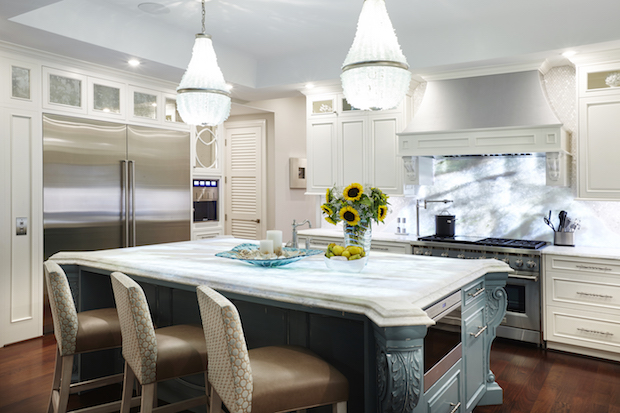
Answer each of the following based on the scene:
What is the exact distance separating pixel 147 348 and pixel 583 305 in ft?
11.1

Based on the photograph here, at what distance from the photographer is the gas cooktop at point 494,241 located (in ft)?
13.4

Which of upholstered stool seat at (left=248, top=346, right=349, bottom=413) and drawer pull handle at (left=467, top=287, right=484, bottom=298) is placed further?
drawer pull handle at (left=467, top=287, right=484, bottom=298)

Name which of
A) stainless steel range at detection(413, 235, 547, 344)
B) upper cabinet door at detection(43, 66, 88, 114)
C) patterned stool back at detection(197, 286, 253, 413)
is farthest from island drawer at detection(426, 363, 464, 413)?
upper cabinet door at detection(43, 66, 88, 114)

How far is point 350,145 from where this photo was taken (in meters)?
5.27

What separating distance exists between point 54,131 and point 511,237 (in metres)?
4.37

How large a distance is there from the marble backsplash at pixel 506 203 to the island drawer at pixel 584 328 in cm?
78

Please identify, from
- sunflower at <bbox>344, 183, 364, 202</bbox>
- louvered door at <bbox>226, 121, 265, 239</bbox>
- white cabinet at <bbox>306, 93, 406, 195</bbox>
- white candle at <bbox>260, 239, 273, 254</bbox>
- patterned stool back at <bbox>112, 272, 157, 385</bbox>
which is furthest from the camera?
louvered door at <bbox>226, 121, 265, 239</bbox>

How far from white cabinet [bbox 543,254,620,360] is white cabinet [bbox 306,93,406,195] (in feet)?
5.69

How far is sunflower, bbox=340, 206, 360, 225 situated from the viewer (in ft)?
7.89

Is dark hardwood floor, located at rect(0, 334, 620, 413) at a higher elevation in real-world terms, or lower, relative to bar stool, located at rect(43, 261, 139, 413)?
lower

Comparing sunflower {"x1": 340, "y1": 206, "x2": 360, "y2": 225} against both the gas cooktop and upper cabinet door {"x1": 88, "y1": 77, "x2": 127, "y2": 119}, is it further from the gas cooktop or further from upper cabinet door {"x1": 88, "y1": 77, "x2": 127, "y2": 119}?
upper cabinet door {"x1": 88, "y1": 77, "x2": 127, "y2": 119}

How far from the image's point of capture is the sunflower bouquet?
239 centimetres

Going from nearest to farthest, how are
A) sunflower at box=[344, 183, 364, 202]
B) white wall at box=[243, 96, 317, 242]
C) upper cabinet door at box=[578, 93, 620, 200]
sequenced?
1. sunflower at box=[344, 183, 364, 202]
2. upper cabinet door at box=[578, 93, 620, 200]
3. white wall at box=[243, 96, 317, 242]

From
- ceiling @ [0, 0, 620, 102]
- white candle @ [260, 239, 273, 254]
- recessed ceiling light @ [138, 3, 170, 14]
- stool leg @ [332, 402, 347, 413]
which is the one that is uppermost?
recessed ceiling light @ [138, 3, 170, 14]
